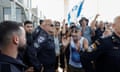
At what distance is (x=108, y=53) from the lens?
4.30 m

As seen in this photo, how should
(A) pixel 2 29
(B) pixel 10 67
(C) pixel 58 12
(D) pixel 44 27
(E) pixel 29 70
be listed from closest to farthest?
1. (B) pixel 10 67
2. (A) pixel 2 29
3. (E) pixel 29 70
4. (D) pixel 44 27
5. (C) pixel 58 12

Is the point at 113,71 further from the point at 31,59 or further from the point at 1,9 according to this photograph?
the point at 1,9

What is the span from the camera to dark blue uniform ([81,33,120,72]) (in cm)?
425

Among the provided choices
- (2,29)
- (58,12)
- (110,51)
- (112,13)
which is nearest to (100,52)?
(110,51)

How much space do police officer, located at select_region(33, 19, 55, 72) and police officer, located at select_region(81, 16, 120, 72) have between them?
4.24 feet

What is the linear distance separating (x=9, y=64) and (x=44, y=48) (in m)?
3.33

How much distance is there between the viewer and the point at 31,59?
511cm

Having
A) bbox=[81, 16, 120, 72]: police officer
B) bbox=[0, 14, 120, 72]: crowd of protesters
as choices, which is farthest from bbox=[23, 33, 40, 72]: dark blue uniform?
bbox=[81, 16, 120, 72]: police officer

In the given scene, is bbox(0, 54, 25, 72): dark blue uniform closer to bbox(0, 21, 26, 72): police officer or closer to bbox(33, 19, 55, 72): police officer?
bbox(0, 21, 26, 72): police officer

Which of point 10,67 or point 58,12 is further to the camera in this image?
point 58,12

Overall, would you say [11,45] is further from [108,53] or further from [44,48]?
[44,48]

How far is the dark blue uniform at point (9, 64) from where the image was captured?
2.20 meters

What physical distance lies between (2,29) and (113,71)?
218 cm

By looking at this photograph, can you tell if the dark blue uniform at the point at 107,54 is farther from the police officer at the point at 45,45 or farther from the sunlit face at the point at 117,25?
the police officer at the point at 45,45
